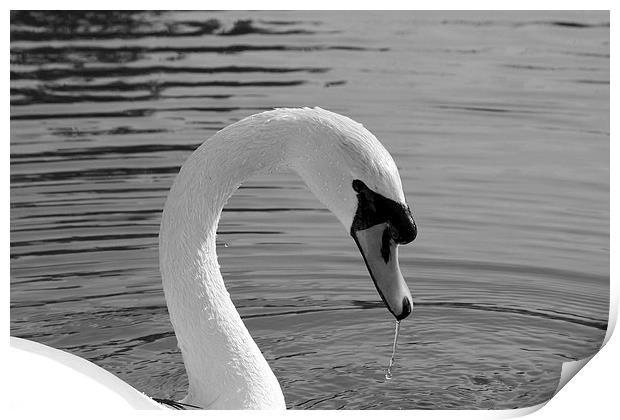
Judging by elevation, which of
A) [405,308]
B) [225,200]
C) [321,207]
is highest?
[225,200]

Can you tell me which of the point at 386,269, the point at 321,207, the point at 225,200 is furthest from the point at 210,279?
the point at 321,207

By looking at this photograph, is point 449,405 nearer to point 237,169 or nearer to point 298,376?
point 298,376

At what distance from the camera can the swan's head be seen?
152 inches

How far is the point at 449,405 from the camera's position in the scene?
15.1ft

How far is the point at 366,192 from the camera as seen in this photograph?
3898 millimetres

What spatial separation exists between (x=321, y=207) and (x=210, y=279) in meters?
1.88

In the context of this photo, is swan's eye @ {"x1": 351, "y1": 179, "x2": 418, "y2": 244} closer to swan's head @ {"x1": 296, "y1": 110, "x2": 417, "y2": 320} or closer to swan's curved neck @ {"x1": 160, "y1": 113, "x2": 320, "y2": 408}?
swan's head @ {"x1": 296, "y1": 110, "x2": 417, "y2": 320}

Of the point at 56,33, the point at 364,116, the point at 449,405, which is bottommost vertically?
the point at 449,405

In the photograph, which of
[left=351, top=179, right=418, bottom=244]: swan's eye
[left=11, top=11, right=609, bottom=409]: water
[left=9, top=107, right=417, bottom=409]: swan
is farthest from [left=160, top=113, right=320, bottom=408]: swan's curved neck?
[left=11, top=11, right=609, bottom=409]: water

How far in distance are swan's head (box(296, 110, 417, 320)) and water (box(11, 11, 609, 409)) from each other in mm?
761

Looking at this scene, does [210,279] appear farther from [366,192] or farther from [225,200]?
[366,192]

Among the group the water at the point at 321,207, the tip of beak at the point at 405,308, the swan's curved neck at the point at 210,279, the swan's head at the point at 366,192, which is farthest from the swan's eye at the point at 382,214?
the water at the point at 321,207
